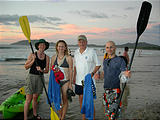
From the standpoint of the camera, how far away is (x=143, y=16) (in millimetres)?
3260

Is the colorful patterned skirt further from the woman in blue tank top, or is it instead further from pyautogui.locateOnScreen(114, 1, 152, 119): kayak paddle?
the woman in blue tank top

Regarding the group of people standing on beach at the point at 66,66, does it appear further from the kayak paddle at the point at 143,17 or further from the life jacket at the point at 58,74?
the kayak paddle at the point at 143,17

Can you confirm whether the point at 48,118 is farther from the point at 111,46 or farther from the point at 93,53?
the point at 111,46

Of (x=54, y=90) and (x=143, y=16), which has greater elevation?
(x=143, y=16)

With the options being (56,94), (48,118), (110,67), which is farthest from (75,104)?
(110,67)

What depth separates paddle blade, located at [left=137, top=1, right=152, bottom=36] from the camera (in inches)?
124

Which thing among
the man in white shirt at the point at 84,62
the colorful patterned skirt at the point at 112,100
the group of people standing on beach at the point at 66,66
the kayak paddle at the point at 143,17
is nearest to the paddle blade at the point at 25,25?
the group of people standing on beach at the point at 66,66

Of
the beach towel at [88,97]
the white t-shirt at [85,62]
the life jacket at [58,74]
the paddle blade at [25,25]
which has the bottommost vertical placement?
the beach towel at [88,97]

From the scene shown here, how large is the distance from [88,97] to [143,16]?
6.96 feet

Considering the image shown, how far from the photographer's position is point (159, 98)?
6121 mm

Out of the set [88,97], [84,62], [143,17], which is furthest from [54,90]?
[143,17]

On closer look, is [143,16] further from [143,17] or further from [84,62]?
[84,62]

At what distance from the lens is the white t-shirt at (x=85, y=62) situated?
350cm

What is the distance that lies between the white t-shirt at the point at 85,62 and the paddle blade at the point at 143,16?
110 cm
